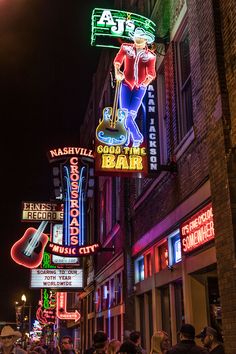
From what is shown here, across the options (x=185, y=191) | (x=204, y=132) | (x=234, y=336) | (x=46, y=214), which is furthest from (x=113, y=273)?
(x=234, y=336)

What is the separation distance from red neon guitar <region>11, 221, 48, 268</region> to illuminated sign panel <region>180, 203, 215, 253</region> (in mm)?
12720

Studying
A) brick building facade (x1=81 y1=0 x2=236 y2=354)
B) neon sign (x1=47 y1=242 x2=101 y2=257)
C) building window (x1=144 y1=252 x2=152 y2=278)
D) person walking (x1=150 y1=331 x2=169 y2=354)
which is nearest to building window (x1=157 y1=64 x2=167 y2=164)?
brick building facade (x1=81 y1=0 x2=236 y2=354)

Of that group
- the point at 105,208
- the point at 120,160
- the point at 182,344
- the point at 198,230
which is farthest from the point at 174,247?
the point at 105,208

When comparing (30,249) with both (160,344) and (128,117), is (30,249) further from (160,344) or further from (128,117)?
(160,344)

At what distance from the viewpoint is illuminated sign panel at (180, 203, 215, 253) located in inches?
355

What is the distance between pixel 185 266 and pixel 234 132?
3.69 m

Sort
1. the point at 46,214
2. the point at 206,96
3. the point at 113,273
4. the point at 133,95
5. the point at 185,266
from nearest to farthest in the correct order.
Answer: the point at 206,96 < the point at 185,266 < the point at 133,95 < the point at 113,273 < the point at 46,214

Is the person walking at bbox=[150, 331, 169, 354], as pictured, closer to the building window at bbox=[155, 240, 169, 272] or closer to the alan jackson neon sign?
the alan jackson neon sign

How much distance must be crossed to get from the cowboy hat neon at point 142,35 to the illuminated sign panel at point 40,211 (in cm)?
1217

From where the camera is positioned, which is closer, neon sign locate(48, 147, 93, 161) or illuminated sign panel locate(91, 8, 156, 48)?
illuminated sign panel locate(91, 8, 156, 48)

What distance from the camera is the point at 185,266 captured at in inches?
409

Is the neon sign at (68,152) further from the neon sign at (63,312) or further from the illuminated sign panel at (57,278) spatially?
the neon sign at (63,312)

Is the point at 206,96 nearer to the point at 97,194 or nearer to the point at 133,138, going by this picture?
the point at 133,138

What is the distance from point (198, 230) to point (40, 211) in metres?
15.5
